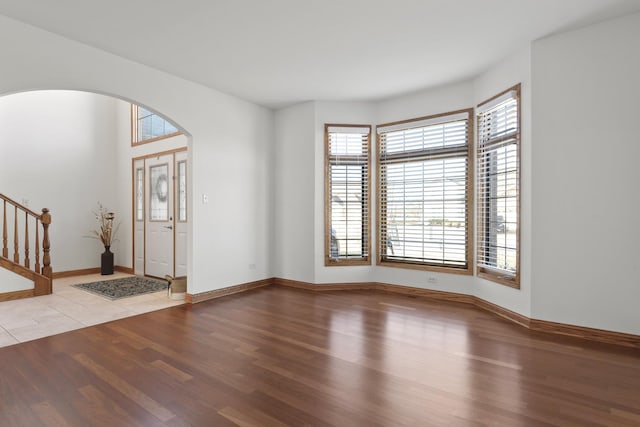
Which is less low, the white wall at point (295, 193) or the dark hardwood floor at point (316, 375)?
the white wall at point (295, 193)

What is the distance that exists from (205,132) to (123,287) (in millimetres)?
2859

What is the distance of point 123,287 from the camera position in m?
5.39

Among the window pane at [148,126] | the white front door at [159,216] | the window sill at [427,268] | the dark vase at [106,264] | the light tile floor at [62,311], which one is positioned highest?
the window pane at [148,126]

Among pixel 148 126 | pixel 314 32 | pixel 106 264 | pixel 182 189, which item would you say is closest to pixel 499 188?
pixel 314 32

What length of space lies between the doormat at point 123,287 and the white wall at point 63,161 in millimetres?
1247

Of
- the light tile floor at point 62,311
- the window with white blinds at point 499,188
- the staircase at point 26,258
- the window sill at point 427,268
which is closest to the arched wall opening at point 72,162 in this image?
the staircase at point 26,258

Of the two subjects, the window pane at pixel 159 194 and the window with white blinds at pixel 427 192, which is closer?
the window with white blinds at pixel 427 192

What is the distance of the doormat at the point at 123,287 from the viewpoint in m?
4.97

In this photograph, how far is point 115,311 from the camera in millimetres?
4090

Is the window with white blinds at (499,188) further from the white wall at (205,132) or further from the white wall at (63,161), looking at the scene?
the white wall at (63,161)

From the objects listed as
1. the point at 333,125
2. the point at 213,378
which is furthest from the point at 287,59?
the point at 213,378

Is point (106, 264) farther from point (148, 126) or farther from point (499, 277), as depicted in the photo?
point (499, 277)

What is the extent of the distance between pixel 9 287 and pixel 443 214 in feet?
19.6

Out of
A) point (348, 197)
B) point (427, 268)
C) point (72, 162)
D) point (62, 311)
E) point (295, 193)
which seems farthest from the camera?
point (72, 162)
